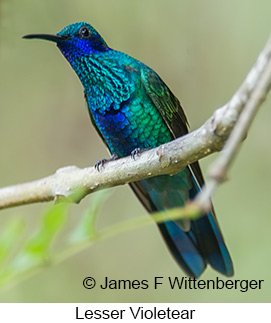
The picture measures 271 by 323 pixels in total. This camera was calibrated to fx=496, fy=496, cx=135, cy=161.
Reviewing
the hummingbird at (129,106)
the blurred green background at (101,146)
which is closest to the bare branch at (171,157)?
the hummingbird at (129,106)

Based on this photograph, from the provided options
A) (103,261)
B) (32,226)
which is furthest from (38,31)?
(103,261)

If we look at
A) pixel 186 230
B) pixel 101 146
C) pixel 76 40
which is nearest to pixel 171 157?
pixel 76 40

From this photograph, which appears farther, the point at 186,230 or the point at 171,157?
the point at 186,230

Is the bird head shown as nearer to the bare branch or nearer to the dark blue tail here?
the bare branch

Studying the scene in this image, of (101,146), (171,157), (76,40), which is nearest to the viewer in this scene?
(171,157)

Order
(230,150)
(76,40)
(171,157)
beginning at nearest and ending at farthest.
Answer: (230,150)
(171,157)
(76,40)

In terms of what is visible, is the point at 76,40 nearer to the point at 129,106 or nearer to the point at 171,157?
the point at 129,106

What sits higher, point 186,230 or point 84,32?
point 84,32
